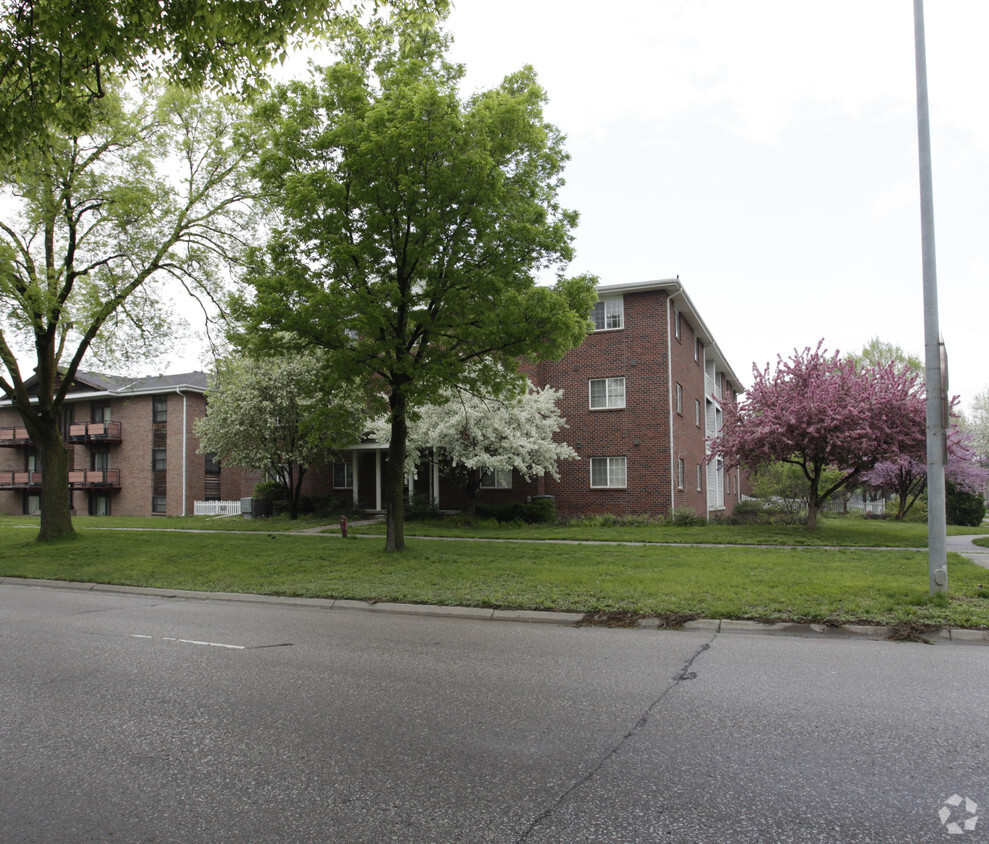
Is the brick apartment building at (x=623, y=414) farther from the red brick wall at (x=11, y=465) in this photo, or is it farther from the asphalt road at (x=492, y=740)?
the red brick wall at (x=11, y=465)

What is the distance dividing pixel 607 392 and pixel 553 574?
14.4 meters

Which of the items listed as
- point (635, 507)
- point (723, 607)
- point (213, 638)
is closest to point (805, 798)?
point (723, 607)

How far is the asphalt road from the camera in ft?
11.2

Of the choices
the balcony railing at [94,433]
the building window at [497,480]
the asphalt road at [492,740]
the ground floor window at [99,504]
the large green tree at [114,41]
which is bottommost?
the ground floor window at [99,504]

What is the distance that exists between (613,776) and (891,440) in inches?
715

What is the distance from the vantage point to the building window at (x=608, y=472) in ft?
80.5

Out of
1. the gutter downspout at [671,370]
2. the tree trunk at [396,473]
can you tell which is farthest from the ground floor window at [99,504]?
the gutter downspout at [671,370]

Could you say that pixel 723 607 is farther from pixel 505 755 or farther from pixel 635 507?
pixel 635 507

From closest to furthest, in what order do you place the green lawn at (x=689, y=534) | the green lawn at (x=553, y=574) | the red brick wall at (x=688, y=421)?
the green lawn at (x=553, y=574)
the green lawn at (x=689, y=534)
the red brick wall at (x=688, y=421)

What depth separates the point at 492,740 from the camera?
447 centimetres

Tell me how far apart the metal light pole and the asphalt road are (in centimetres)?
185

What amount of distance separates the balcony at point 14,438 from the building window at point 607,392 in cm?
3412

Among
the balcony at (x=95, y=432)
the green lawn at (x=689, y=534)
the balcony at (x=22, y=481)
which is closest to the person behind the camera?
the green lawn at (x=689, y=534)

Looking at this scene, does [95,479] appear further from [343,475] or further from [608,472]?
[608,472]
